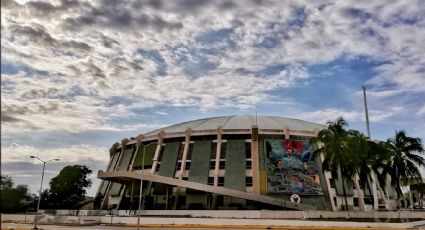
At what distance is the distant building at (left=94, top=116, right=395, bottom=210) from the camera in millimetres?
67188

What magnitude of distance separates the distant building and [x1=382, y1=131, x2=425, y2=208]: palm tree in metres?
7.69

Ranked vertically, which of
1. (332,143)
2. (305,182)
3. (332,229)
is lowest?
(332,229)

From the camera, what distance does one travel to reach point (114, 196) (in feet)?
257

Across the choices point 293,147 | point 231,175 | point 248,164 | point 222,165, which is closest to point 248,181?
point 231,175

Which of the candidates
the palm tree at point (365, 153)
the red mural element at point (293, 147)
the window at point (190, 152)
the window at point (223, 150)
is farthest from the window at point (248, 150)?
the palm tree at point (365, 153)

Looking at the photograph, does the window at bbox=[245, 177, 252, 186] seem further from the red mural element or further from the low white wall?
the low white wall

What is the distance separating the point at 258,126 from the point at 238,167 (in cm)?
1227

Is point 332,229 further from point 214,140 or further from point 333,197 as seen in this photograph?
point 214,140

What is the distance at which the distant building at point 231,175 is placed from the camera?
67.2 meters

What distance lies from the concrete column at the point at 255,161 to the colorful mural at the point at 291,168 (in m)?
1.84

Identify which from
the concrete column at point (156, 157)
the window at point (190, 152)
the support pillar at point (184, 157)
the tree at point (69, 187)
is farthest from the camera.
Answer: the tree at point (69, 187)

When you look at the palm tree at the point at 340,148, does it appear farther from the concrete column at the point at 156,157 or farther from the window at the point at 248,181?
the concrete column at the point at 156,157

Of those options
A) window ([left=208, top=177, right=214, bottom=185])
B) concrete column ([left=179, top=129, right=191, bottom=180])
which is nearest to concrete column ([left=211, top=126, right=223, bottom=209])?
window ([left=208, top=177, right=214, bottom=185])

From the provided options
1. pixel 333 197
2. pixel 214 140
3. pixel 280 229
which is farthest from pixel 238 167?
pixel 280 229
